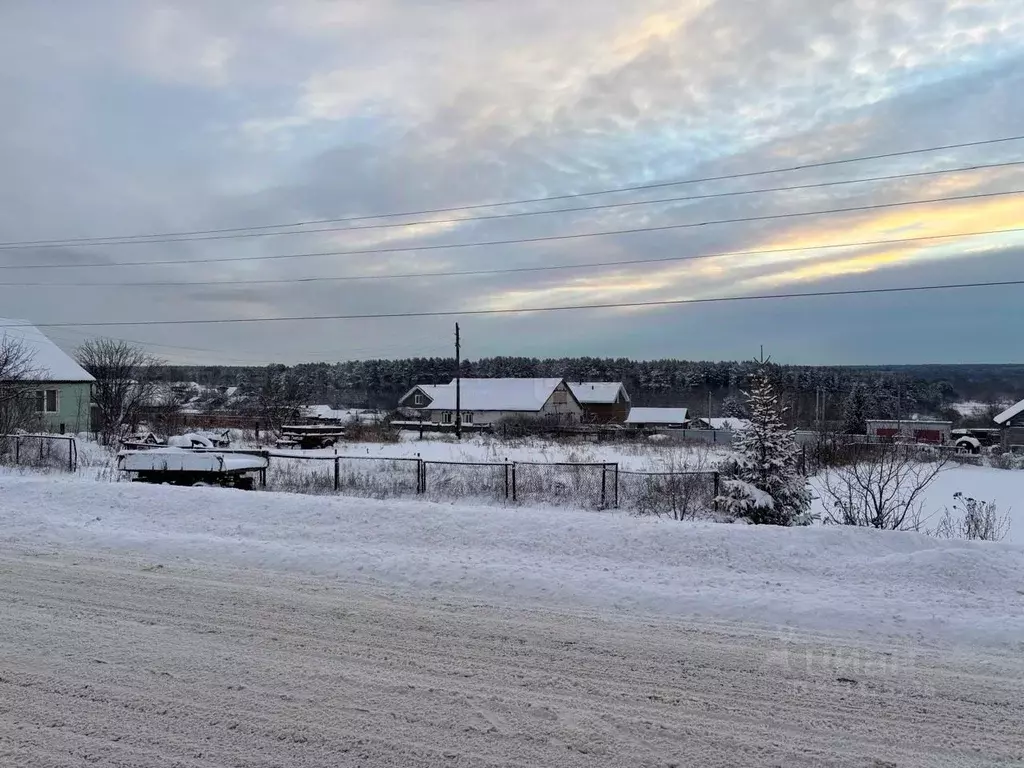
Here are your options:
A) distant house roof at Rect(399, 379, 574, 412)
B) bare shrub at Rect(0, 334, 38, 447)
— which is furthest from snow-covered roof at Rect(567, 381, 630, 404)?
bare shrub at Rect(0, 334, 38, 447)

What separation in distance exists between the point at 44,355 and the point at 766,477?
47.9 m

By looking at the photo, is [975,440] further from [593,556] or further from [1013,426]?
[593,556]

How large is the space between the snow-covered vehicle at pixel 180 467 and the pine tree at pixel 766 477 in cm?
1079

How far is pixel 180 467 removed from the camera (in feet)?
49.0

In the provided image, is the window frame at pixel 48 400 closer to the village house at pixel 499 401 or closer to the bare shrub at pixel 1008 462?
the village house at pixel 499 401

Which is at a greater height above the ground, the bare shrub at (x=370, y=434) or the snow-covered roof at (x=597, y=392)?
the snow-covered roof at (x=597, y=392)

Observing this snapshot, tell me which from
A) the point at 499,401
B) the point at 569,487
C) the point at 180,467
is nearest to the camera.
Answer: the point at 180,467

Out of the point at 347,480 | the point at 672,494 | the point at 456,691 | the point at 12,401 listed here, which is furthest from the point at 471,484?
the point at 12,401

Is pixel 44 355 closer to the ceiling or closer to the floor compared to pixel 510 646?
closer to the ceiling

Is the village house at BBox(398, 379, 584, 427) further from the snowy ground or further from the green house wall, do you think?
the snowy ground

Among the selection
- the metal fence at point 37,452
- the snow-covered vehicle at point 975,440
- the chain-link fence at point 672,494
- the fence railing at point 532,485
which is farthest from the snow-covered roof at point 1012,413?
the metal fence at point 37,452

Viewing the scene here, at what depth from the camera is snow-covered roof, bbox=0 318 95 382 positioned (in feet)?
140

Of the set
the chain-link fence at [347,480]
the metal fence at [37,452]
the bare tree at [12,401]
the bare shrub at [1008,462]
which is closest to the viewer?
the chain-link fence at [347,480]

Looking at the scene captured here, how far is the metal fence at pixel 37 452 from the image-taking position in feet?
63.8
